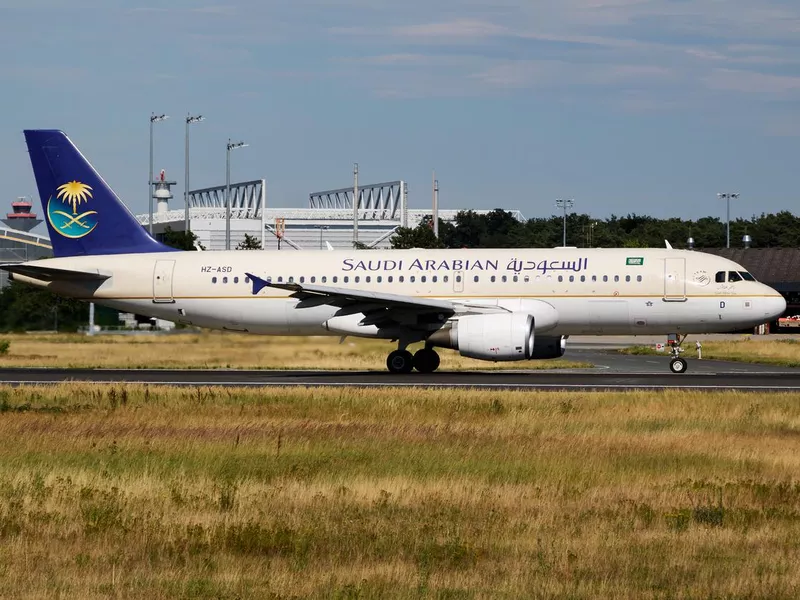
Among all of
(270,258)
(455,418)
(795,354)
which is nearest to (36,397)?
(455,418)

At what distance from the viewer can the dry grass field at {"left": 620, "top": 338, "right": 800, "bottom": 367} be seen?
48969 mm

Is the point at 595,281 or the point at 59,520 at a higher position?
the point at 595,281

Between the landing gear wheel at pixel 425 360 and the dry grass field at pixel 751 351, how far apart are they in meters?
15.6

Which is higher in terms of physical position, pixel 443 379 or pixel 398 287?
pixel 398 287

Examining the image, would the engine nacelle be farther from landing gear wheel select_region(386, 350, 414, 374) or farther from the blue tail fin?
the blue tail fin

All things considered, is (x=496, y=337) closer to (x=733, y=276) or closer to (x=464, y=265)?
(x=464, y=265)

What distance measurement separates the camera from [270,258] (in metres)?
38.8

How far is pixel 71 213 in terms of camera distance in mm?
39781

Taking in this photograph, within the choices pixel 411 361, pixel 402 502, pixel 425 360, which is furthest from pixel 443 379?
pixel 402 502

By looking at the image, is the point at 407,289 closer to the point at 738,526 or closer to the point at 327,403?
the point at 327,403

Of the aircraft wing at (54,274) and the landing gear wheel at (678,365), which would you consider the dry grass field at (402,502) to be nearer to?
the landing gear wheel at (678,365)

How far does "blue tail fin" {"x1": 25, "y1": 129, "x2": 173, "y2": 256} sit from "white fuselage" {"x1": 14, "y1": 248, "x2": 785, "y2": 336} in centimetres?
79

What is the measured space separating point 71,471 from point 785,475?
954cm

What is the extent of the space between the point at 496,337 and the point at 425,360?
4.47 meters
